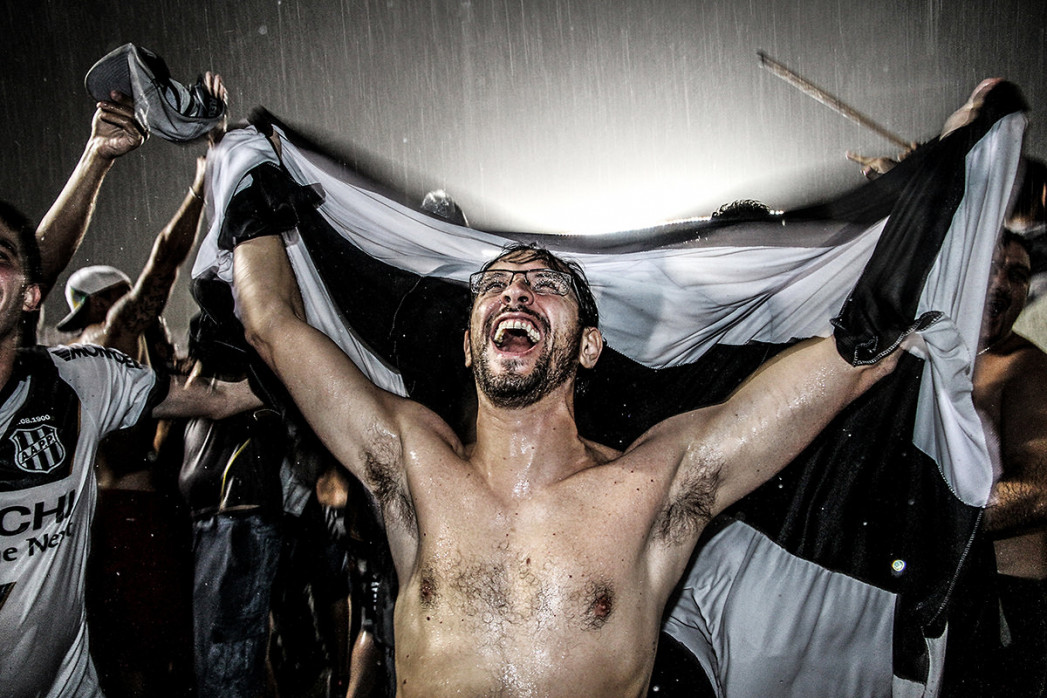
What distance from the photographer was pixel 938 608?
2047 millimetres

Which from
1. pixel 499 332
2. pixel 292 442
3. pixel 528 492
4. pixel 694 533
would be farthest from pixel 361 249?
pixel 694 533

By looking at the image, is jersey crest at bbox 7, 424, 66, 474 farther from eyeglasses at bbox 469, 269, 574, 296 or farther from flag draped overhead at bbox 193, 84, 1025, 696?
eyeglasses at bbox 469, 269, 574, 296

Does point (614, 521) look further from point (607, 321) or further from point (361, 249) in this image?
point (361, 249)

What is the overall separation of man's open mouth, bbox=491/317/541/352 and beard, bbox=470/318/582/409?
35 millimetres

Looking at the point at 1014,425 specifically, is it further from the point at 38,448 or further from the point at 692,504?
the point at 38,448

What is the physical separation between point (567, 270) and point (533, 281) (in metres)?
0.15

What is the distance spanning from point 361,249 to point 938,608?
2134 mm

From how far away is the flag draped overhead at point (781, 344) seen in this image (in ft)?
6.53

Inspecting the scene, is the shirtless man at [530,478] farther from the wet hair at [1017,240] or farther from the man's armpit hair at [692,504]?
the wet hair at [1017,240]

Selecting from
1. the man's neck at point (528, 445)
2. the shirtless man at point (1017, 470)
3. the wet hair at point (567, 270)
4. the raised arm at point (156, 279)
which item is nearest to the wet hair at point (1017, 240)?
the shirtless man at point (1017, 470)

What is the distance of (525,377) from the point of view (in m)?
2.09

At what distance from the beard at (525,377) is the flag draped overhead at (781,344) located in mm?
385

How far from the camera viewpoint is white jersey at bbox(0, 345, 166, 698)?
182 centimetres

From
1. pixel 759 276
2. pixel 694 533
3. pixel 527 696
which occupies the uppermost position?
pixel 759 276
